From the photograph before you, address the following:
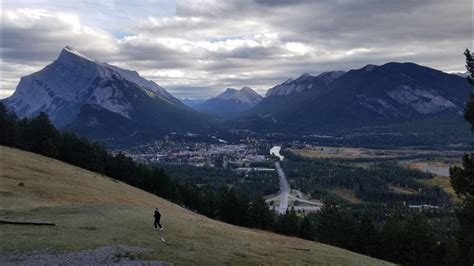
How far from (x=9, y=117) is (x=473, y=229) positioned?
4788 inches

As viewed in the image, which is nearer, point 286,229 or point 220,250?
point 220,250

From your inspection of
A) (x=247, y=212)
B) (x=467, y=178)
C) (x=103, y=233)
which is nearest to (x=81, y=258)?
(x=103, y=233)

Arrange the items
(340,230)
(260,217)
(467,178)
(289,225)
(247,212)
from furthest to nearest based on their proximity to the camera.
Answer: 1. (247,212)
2. (260,217)
3. (289,225)
4. (340,230)
5. (467,178)

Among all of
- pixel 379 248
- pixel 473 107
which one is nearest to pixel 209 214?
pixel 379 248

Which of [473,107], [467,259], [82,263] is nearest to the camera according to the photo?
[82,263]

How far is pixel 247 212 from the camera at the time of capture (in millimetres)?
123438

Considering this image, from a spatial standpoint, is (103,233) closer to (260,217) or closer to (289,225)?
(289,225)

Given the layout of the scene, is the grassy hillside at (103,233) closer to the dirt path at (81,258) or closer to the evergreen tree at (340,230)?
the dirt path at (81,258)

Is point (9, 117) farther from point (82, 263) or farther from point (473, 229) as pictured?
point (473, 229)

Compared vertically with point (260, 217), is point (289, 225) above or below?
below

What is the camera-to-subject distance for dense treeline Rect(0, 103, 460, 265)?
90625 mm

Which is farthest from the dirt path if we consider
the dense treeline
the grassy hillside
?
the dense treeline

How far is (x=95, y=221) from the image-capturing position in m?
47.3

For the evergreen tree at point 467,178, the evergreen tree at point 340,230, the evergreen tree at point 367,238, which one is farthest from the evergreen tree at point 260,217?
the evergreen tree at point 467,178
